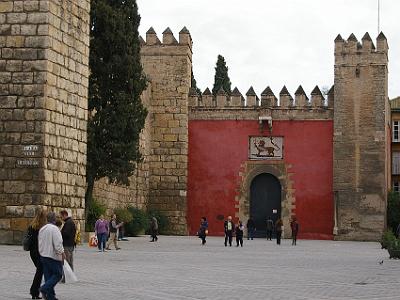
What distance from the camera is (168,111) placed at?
3997 cm

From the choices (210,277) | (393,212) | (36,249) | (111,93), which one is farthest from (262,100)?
(36,249)

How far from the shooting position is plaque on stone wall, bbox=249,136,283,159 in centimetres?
3950

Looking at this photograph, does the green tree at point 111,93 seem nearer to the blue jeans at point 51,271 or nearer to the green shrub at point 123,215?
the green shrub at point 123,215

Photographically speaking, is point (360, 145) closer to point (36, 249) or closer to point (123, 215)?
point (123, 215)

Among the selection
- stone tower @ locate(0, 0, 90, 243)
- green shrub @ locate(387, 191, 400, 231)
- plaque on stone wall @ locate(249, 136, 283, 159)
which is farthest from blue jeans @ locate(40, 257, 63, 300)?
green shrub @ locate(387, 191, 400, 231)

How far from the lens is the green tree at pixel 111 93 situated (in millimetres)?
28109

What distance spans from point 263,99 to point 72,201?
737 inches

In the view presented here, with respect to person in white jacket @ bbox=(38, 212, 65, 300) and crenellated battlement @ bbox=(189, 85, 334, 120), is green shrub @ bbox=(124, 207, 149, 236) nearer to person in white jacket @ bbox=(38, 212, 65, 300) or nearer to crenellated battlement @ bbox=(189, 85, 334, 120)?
crenellated battlement @ bbox=(189, 85, 334, 120)

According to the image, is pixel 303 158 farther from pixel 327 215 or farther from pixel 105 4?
pixel 105 4

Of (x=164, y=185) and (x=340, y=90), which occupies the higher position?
(x=340, y=90)

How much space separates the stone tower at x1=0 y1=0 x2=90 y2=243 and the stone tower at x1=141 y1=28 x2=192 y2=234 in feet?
59.4

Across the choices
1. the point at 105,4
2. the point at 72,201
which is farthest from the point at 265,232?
the point at 72,201

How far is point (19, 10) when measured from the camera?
21.1m

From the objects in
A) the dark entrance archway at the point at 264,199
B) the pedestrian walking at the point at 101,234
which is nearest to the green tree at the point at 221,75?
the dark entrance archway at the point at 264,199
